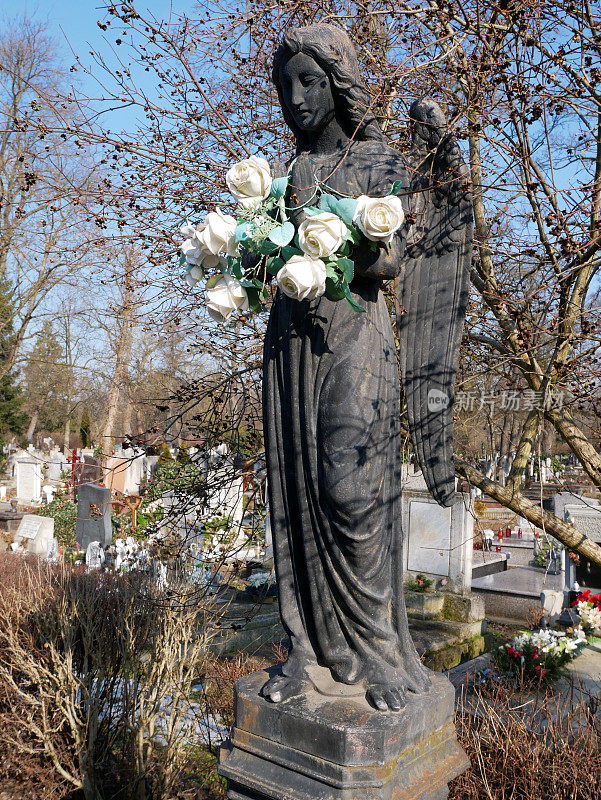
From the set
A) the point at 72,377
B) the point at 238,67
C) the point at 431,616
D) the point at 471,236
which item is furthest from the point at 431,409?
the point at 72,377

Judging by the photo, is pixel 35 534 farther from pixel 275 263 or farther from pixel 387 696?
pixel 275 263

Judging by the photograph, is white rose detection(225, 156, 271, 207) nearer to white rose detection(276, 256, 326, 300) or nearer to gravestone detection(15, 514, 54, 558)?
white rose detection(276, 256, 326, 300)

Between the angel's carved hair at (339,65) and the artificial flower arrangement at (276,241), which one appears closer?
the artificial flower arrangement at (276,241)

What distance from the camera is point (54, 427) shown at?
4350 cm

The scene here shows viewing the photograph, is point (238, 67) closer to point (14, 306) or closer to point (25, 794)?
point (25, 794)

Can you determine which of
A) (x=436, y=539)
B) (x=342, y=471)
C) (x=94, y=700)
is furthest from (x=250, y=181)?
(x=436, y=539)

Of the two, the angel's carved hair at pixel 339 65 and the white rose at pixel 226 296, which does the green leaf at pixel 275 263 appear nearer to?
the white rose at pixel 226 296

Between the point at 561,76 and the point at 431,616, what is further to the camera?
the point at 431,616

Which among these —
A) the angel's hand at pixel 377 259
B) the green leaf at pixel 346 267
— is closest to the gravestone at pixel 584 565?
the angel's hand at pixel 377 259

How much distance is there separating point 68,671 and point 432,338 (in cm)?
296

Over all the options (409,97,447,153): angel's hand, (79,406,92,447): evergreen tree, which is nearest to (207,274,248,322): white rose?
(409,97,447,153): angel's hand

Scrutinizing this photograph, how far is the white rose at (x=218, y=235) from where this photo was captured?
206 centimetres

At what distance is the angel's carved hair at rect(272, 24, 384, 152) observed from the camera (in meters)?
2.21

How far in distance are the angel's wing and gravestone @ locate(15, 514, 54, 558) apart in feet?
34.1
